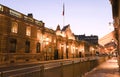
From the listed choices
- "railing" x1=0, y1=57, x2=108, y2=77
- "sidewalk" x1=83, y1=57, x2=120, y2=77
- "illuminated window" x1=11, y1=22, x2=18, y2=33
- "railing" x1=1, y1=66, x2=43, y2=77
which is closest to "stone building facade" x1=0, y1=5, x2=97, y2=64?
"illuminated window" x1=11, y1=22, x2=18, y2=33

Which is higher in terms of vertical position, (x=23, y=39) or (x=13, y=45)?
(x=23, y=39)

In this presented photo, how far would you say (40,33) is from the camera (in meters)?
51.1

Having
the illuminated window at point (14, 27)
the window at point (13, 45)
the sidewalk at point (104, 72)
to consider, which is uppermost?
the illuminated window at point (14, 27)

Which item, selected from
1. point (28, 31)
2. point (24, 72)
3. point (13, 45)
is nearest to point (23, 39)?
point (28, 31)

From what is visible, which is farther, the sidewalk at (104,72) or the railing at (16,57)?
the railing at (16,57)

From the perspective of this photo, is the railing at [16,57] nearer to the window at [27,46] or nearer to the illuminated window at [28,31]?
the window at [27,46]

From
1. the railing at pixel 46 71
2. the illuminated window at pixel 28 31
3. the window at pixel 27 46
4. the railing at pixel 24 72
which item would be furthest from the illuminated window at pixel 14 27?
the railing at pixel 24 72

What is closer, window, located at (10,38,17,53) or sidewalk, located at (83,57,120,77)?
sidewalk, located at (83,57,120,77)

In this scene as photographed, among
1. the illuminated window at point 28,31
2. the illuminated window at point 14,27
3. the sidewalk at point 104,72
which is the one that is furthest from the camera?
the illuminated window at point 28,31

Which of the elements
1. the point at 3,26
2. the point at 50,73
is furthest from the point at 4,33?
the point at 50,73

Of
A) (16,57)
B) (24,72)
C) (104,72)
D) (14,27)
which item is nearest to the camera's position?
(24,72)

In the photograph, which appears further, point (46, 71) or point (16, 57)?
point (16, 57)

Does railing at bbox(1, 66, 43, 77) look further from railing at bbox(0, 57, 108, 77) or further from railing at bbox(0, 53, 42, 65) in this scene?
railing at bbox(0, 53, 42, 65)

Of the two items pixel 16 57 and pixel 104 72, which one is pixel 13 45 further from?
pixel 104 72
